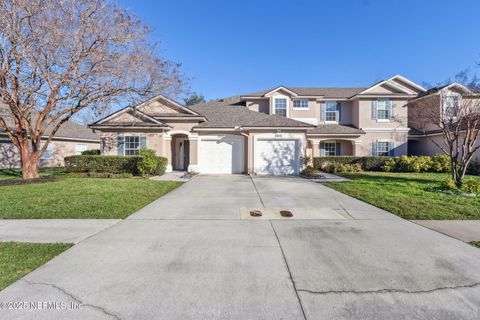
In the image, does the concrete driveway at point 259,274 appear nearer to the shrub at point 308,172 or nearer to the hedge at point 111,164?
the shrub at point 308,172

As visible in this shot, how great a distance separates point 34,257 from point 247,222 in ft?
12.9

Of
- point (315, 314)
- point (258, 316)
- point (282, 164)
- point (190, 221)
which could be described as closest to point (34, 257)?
point (190, 221)

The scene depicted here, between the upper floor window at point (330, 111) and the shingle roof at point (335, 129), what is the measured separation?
31.3 inches

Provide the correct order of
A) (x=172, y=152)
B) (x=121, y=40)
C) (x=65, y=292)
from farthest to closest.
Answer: (x=172, y=152) → (x=121, y=40) → (x=65, y=292)

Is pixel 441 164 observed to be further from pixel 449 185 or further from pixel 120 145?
pixel 120 145

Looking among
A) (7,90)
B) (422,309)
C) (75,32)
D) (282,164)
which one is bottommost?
(422,309)

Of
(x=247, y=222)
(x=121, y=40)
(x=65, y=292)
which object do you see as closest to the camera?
(x=65, y=292)

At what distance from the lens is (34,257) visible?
3.63m

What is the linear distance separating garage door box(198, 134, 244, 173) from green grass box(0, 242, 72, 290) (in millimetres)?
12028

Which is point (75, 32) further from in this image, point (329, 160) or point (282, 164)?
point (329, 160)

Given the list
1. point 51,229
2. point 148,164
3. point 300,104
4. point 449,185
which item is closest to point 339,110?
point 300,104

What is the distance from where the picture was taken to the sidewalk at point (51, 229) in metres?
4.45

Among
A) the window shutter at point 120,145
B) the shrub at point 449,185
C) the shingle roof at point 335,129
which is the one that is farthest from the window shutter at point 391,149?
the window shutter at point 120,145

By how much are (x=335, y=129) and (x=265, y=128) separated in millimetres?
8282
